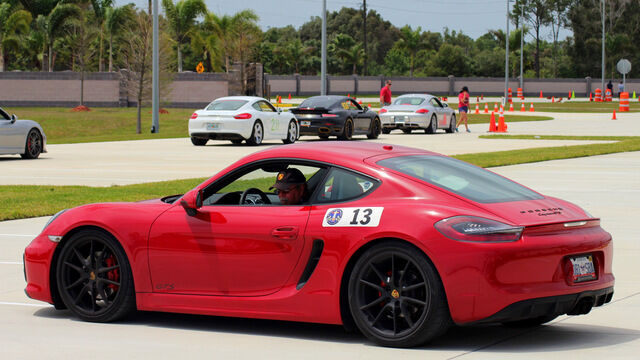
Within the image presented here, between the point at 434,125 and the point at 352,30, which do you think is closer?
the point at 434,125

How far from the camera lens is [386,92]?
41.6m

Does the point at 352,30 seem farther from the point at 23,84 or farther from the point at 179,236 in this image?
the point at 179,236

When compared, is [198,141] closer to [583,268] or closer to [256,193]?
[256,193]

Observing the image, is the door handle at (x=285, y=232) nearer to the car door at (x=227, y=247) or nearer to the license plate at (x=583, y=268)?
the car door at (x=227, y=247)

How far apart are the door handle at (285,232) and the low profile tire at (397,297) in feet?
1.60

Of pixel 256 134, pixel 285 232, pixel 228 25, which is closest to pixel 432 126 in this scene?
pixel 256 134

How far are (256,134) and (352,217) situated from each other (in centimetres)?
2338

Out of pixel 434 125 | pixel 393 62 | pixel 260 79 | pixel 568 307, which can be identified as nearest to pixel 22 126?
pixel 434 125

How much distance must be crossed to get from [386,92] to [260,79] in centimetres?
2457

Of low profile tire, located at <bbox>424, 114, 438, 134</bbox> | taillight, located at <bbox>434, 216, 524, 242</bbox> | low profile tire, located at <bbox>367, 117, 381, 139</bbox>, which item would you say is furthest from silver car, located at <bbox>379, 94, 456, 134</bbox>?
taillight, located at <bbox>434, 216, 524, 242</bbox>

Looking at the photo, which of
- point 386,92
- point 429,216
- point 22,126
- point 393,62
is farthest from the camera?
point 393,62

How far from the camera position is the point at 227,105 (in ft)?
98.3

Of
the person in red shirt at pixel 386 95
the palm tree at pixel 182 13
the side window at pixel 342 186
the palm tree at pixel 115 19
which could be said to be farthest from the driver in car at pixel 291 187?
the palm tree at pixel 182 13

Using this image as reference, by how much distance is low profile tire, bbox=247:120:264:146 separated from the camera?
29.7 meters
